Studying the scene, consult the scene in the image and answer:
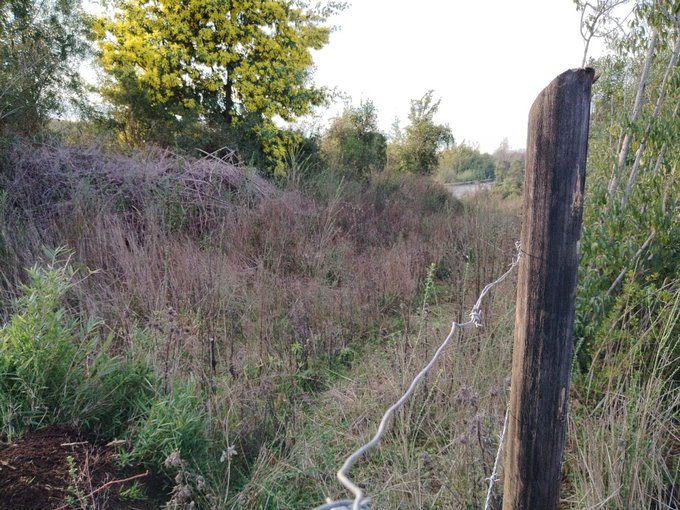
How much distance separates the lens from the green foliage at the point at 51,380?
215 centimetres

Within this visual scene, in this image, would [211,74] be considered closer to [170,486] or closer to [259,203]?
[259,203]

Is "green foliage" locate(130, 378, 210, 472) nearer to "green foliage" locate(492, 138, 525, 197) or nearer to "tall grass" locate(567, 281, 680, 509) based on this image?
"tall grass" locate(567, 281, 680, 509)

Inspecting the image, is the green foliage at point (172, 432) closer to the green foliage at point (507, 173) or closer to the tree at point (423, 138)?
the green foliage at point (507, 173)

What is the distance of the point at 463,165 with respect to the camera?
2316cm

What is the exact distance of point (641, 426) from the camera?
2047 millimetres

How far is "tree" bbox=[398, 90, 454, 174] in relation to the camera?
54.4 ft

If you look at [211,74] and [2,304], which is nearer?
[2,304]

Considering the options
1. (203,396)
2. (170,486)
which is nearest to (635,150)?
(203,396)

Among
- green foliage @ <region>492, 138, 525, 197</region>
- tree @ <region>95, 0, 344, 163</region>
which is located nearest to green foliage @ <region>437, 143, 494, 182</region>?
green foliage @ <region>492, 138, 525, 197</region>

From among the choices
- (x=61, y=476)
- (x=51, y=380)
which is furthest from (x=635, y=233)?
(x=51, y=380)

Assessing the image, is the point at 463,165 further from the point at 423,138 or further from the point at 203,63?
the point at 203,63

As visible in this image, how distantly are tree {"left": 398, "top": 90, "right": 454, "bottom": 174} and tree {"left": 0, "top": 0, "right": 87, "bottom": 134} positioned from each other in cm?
1062

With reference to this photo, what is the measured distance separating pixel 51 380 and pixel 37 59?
657cm

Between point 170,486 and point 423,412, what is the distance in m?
1.40
